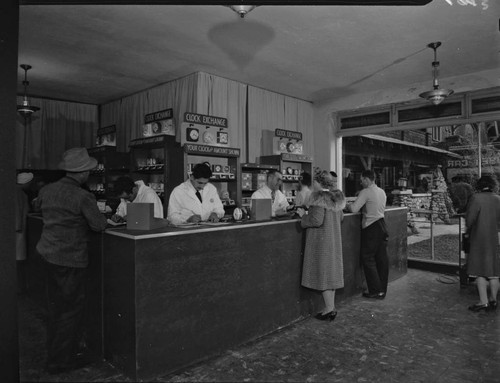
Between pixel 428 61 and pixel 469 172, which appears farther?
pixel 469 172

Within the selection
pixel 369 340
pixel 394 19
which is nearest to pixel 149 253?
pixel 369 340

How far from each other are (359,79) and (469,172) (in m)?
2.86

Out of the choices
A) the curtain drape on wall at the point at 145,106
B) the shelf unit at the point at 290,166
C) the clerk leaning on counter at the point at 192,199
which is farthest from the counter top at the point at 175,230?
the shelf unit at the point at 290,166

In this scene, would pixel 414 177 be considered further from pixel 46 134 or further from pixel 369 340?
pixel 46 134

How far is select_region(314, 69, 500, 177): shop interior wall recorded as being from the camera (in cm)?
586

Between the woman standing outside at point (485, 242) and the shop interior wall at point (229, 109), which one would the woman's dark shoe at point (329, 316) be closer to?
the woman standing outside at point (485, 242)

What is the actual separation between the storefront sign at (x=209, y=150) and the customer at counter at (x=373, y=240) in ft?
7.01

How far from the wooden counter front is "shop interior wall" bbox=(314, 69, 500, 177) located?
175 inches

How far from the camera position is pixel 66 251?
8.43 feet

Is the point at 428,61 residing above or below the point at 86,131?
above

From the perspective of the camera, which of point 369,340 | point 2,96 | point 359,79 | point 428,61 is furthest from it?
point 359,79

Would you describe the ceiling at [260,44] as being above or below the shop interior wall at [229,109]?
above

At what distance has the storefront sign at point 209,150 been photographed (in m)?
5.22

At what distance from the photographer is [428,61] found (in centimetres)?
542
